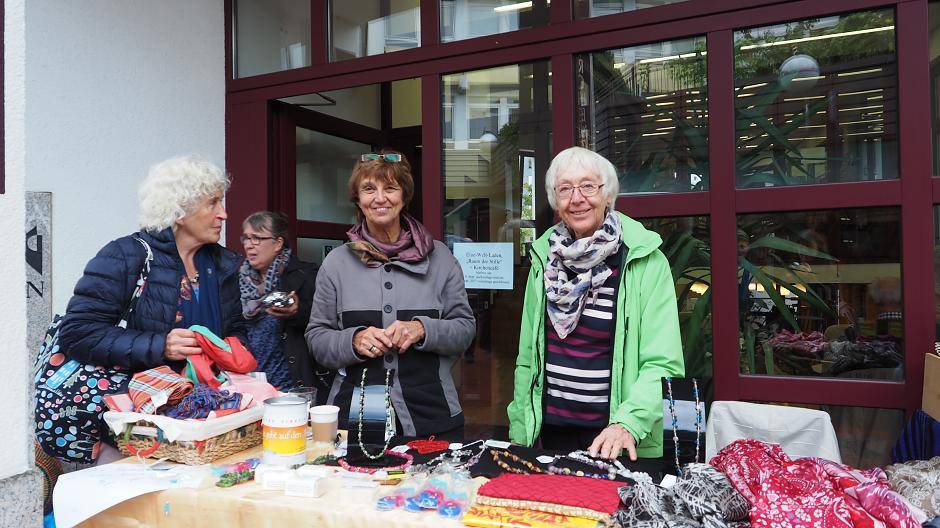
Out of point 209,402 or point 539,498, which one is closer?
point 539,498

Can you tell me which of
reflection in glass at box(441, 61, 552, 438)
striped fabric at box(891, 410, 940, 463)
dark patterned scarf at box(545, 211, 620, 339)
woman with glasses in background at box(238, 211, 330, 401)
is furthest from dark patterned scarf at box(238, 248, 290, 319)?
striped fabric at box(891, 410, 940, 463)

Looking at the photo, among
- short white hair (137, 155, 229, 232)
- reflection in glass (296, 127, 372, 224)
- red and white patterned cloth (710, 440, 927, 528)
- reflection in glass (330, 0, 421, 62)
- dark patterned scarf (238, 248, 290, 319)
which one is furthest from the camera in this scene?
reflection in glass (296, 127, 372, 224)

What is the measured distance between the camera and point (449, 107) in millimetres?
3480

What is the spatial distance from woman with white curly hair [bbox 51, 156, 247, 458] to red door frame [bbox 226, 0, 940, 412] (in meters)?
1.45

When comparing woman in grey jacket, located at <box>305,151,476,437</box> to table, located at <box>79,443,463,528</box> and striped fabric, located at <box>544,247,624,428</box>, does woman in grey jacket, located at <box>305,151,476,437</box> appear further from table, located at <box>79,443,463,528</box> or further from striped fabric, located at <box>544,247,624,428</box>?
table, located at <box>79,443,463,528</box>

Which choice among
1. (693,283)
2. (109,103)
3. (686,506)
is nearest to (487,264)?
(693,283)

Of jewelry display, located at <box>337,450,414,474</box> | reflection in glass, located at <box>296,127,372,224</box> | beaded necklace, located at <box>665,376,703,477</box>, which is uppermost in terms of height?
reflection in glass, located at <box>296,127,372,224</box>

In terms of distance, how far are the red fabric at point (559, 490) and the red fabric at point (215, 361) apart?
1013 mm

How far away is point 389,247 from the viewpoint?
2232 mm

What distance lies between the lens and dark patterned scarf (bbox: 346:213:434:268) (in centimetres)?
221

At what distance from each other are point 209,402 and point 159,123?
2.70m

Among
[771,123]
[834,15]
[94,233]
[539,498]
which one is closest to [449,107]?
[771,123]

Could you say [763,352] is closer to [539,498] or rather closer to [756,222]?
[756,222]

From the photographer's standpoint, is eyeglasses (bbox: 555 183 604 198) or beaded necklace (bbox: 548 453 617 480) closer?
beaded necklace (bbox: 548 453 617 480)
